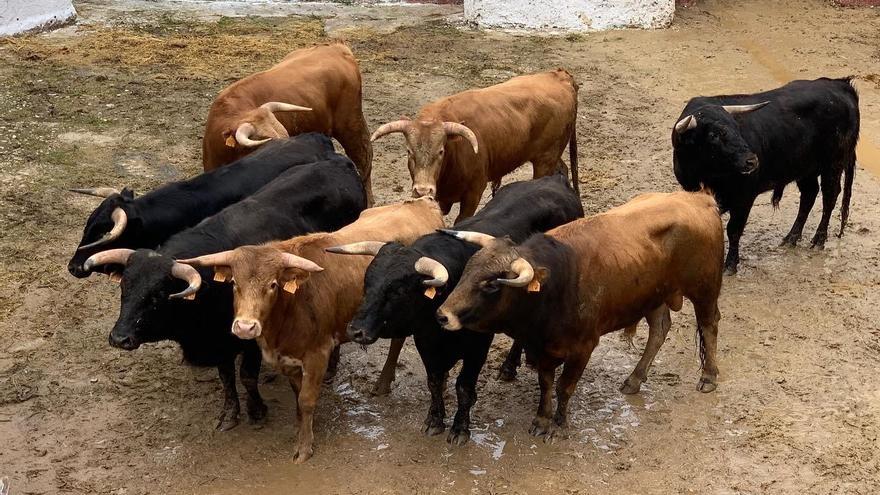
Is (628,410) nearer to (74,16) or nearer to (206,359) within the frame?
(206,359)

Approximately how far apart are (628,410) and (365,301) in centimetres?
208

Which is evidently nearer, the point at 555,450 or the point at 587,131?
the point at 555,450

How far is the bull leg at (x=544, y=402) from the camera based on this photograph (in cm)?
645

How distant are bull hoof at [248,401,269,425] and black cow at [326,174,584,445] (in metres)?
1.10

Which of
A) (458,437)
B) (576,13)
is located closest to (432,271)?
(458,437)

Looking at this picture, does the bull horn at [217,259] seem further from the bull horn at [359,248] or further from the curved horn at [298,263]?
the bull horn at [359,248]

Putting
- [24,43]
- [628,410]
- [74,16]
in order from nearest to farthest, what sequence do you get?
[628,410] → [24,43] → [74,16]

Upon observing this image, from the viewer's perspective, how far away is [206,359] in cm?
657

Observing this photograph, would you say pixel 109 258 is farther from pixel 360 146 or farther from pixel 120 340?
pixel 360 146

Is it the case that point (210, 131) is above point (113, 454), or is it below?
above

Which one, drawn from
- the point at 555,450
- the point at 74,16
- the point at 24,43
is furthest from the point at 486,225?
the point at 74,16

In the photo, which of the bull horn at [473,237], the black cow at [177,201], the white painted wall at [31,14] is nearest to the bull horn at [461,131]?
the black cow at [177,201]

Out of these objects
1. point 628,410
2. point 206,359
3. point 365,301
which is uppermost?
point 365,301

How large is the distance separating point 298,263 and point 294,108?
3.30 metres
